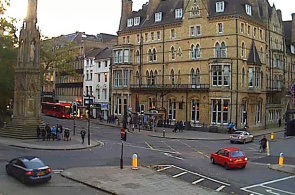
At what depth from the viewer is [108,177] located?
21.1 meters

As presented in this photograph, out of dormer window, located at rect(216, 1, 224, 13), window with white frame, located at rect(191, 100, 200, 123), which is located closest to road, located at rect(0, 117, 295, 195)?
window with white frame, located at rect(191, 100, 200, 123)

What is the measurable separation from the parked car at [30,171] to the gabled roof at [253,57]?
38.3 metres

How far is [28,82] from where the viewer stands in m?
39.6

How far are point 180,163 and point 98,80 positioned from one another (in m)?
48.3

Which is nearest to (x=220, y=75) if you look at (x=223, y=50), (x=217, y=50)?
(x=223, y=50)

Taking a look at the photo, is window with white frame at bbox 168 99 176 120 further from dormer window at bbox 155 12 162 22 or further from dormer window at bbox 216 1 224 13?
dormer window at bbox 216 1 224 13

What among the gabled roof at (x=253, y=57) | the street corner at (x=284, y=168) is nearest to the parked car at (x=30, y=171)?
the street corner at (x=284, y=168)

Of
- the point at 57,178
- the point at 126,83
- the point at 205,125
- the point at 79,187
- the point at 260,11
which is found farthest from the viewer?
the point at 126,83

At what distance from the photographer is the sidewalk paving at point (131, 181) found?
18.4 m

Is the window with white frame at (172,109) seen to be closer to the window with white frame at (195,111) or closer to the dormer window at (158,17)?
the window with white frame at (195,111)

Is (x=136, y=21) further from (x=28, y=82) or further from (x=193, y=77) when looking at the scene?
(x=28, y=82)

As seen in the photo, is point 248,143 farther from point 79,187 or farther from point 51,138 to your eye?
point 79,187

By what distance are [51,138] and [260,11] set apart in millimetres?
37322

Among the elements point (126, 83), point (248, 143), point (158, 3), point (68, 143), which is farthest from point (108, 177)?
point (158, 3)
